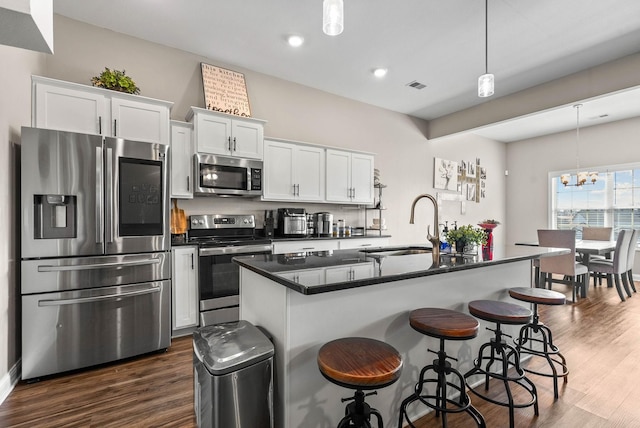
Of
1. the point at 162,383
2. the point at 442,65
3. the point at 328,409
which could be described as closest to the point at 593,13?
the point at 442,65

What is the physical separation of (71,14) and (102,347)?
3.08 metres

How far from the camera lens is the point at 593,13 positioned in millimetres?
2863

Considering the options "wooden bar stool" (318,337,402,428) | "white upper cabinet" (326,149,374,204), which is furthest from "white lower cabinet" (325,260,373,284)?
"white upper cabinet" (326,149,374,204)

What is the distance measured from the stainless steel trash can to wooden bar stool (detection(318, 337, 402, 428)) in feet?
0.99

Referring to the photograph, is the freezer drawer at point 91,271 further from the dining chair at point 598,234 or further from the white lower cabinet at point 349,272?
the dining chair at point 598,234

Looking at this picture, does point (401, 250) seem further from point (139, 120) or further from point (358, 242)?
point (139, 120)

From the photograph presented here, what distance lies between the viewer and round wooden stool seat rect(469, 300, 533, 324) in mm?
1849

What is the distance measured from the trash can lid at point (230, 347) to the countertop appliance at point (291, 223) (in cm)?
233

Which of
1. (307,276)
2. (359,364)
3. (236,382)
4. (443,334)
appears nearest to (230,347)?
(236,382)

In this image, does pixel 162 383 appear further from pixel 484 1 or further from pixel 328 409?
pixel 484 1

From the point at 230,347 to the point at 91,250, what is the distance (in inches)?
68.2

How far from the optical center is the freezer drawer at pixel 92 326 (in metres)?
2.24

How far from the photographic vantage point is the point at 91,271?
2.41m

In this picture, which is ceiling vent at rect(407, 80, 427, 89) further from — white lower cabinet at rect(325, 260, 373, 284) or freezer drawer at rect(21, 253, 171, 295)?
freezer drawer at rect(21, 253, 171, 295)
